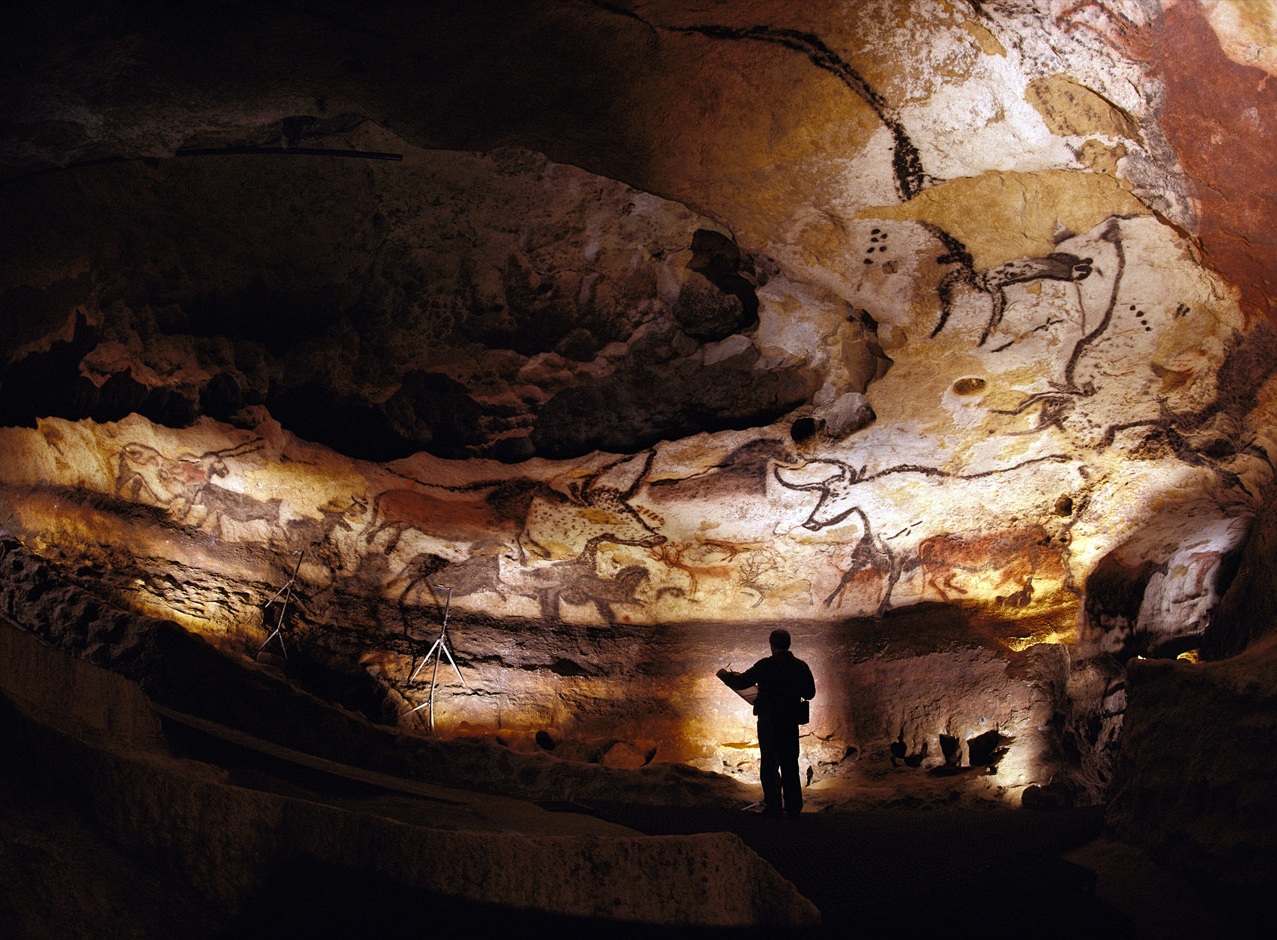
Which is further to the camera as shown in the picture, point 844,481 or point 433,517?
point 433,517

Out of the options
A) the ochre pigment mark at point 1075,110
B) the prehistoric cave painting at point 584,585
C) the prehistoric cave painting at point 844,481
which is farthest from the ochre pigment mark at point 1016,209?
the prehistoric cave painting at point 584,585

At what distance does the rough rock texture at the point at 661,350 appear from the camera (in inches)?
100.0

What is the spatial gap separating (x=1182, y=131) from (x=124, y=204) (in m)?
4.25

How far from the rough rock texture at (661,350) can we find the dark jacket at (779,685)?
1.26 metres

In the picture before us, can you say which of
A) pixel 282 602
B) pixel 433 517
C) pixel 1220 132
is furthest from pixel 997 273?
pixel 282 602

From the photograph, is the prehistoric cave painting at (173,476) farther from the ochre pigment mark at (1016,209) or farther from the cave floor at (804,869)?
the ochre pigment mark at (1016,209)

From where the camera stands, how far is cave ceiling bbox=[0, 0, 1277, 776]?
8.23 feet

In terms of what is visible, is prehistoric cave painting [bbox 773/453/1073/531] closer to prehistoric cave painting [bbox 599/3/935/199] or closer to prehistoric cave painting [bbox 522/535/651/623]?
prehistoric cave painting [bbox 522/535/651/623]

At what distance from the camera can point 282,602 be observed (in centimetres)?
496

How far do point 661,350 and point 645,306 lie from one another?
0.75ft

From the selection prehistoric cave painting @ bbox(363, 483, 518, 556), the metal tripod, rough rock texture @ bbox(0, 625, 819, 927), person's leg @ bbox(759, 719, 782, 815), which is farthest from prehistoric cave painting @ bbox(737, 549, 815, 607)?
rough rock texture @ bbox(0, 625, 819, 927)

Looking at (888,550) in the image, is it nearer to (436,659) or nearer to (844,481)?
(844,481)

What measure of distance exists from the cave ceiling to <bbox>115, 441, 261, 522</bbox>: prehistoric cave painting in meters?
0.02

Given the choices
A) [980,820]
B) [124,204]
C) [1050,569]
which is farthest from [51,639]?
[1050,569]
